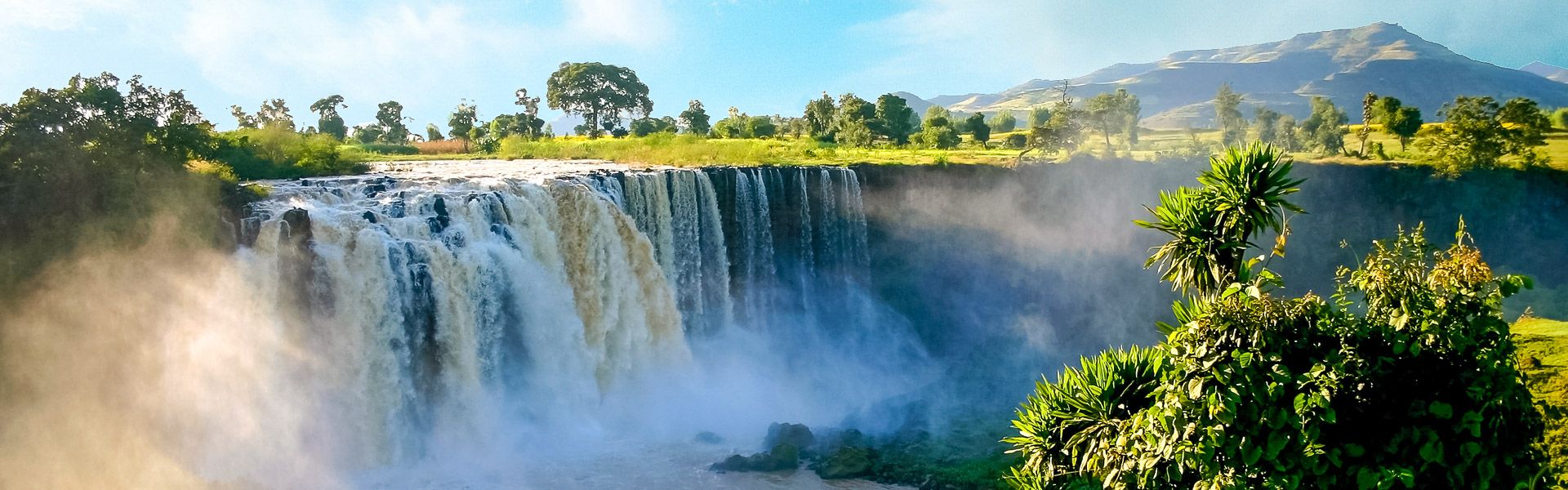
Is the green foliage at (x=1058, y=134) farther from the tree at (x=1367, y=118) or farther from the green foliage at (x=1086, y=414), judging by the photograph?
Answer: the green foliage at (x=1086, y=414)

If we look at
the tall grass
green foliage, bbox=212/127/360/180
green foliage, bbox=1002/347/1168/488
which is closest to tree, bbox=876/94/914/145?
the tall grass

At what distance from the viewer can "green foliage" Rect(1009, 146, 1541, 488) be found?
6395 mm

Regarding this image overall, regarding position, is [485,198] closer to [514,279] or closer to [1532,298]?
[514,279]

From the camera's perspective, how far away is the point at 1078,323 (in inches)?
1368

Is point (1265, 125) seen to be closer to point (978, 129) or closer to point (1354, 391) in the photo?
point (978, 129)

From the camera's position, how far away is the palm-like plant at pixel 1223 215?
25.1 feet

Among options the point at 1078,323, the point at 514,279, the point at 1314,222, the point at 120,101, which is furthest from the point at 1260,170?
the point at 1314,222

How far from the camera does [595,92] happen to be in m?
60.5

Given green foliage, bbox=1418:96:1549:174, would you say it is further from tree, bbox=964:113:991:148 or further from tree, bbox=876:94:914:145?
tree, bbox=876:94:914:145

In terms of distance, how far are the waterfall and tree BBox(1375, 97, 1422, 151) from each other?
91.5 ft

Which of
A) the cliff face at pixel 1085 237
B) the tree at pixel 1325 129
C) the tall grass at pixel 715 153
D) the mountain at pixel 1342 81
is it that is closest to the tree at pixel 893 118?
the tall grass at pixel 715 153

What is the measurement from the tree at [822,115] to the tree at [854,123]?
24.2 inches

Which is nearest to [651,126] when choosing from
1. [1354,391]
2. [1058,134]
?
[1058,134]

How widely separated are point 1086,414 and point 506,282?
16.0m
